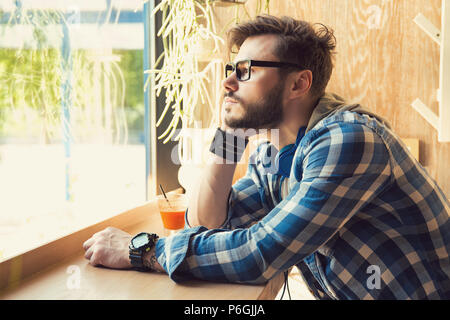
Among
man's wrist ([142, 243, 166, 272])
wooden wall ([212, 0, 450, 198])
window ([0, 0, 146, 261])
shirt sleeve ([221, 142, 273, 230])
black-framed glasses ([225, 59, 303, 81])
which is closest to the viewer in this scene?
man's wrist ([142, 243, 166, 272])

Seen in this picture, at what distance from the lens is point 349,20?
2268 millimetres

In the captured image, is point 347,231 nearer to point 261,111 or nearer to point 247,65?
point 261,111

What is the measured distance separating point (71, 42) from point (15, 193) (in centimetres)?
55


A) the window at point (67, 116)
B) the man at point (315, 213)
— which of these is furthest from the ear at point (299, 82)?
the window at point (67, 116)

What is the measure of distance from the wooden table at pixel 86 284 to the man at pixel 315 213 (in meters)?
0.03

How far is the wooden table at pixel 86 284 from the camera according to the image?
0.94 meters

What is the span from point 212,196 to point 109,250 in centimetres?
37

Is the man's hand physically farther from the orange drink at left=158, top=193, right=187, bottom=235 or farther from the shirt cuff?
the orange drink at left=158, top=193, right=187, bottom=235

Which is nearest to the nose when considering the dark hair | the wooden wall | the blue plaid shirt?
the dark hair

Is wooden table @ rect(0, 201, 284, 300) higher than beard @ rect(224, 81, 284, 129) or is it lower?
lower

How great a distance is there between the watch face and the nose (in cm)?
48

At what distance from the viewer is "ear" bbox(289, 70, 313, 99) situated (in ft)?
4.47

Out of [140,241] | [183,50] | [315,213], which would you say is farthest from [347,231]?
[183,50]
